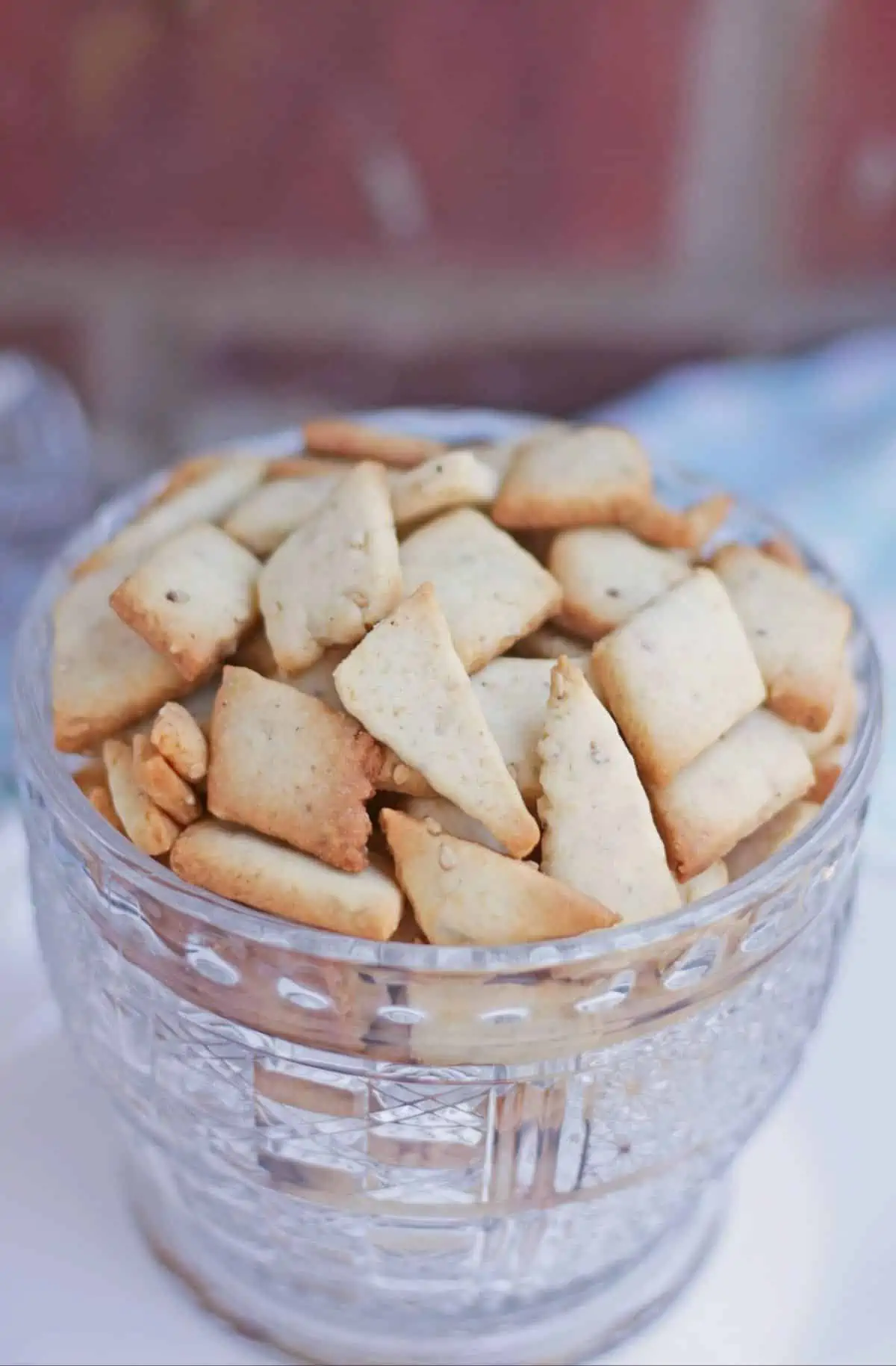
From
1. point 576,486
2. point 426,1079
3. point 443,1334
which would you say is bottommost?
point 443,1334

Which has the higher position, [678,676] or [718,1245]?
[678,676]

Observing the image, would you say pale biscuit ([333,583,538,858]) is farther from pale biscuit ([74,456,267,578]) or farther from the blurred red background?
the blurred red background

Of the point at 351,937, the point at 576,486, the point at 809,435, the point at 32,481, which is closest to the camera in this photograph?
the point at 351,937

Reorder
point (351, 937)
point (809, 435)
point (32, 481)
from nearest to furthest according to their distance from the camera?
1. point (351, 937)
2. point (32, 481)
3. point (809, 435)

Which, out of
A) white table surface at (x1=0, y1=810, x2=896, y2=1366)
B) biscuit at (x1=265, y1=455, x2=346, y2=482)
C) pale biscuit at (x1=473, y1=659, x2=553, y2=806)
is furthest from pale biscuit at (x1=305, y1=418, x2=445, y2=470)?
white table surface at (x1=0, y1=810, x2=896, y2=1366)

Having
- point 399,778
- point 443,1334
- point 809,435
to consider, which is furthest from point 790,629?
point 809,435

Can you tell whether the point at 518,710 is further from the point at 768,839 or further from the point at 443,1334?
the point at 443,1334

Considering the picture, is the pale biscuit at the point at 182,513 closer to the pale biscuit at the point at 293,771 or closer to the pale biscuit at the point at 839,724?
the pale biscuit at the point at 293,771
